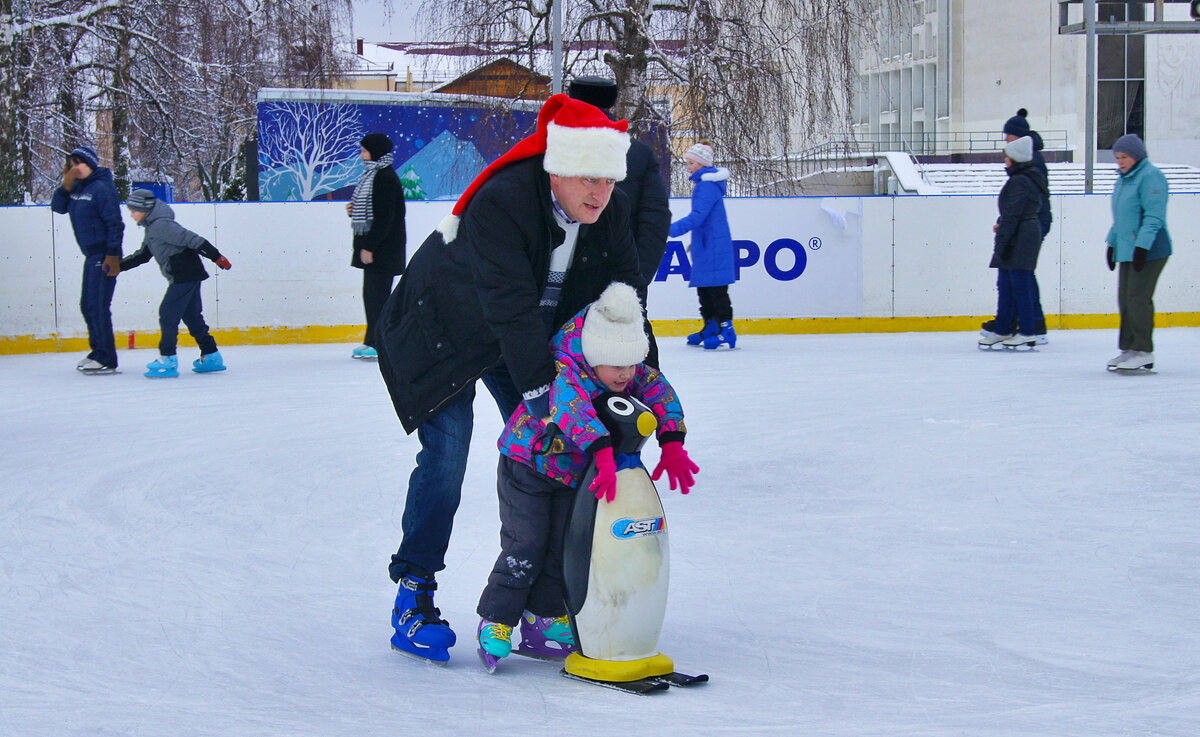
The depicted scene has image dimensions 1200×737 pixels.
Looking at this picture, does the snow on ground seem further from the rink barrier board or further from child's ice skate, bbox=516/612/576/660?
the rink barrier board

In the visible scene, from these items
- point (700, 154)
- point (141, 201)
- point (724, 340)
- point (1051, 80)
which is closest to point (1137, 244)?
point (700, 154)

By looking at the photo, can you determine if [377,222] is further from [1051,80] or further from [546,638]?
[1051,80]

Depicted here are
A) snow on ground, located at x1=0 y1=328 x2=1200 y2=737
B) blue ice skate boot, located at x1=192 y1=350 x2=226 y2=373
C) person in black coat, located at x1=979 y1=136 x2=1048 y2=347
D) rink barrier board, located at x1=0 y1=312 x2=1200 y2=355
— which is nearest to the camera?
snow on ground, located at x1=0 y1=328 x2=1200 y2=737

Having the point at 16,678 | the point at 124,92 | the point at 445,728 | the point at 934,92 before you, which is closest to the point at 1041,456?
the point at 445,728

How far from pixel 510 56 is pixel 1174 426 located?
473 inches

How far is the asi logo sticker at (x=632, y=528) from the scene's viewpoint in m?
2.57

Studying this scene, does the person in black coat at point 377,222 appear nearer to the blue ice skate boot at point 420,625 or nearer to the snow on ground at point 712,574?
the snow on ground at point 712,574

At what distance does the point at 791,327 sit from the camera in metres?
11.1

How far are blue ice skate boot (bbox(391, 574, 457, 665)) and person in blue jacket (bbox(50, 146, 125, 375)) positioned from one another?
611 centimetres

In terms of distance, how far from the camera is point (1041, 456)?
5.25 meters

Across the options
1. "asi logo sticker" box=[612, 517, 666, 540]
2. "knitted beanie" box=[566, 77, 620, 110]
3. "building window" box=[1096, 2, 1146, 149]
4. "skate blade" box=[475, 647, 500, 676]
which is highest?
"building window" box=[1096, 2, 1146, 149]

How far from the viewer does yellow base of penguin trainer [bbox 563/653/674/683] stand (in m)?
2.60

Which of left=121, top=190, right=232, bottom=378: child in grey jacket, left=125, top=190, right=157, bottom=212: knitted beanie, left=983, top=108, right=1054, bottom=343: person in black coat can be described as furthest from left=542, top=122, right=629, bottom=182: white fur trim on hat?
left=983, top=108, right=1054, bottom=343: person in black coat

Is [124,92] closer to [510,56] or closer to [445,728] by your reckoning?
[510,56]
